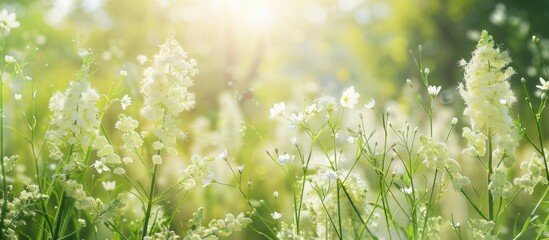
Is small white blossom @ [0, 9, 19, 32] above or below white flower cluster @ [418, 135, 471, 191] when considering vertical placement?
above

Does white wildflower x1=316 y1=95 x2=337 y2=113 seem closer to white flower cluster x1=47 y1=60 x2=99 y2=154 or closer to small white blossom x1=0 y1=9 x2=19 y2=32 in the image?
white flower cluster x1=47 y1=60 x2=99 y2=154

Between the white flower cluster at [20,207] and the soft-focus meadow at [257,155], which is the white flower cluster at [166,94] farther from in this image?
the white flower cluster at [20,207]

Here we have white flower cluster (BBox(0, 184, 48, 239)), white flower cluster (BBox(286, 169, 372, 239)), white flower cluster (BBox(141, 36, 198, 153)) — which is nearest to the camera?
white flower cluster (BBox(0, 184, 48, 239))

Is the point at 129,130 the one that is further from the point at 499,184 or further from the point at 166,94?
the point at 499,184

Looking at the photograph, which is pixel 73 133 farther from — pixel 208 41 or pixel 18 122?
pixel 208 41

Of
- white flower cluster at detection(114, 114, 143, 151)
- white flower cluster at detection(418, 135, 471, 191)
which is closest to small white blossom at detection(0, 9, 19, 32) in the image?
white flower cluster at detection(114, 114, 143, 151)

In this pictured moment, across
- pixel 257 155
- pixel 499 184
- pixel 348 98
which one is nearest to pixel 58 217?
pixel 348 98
